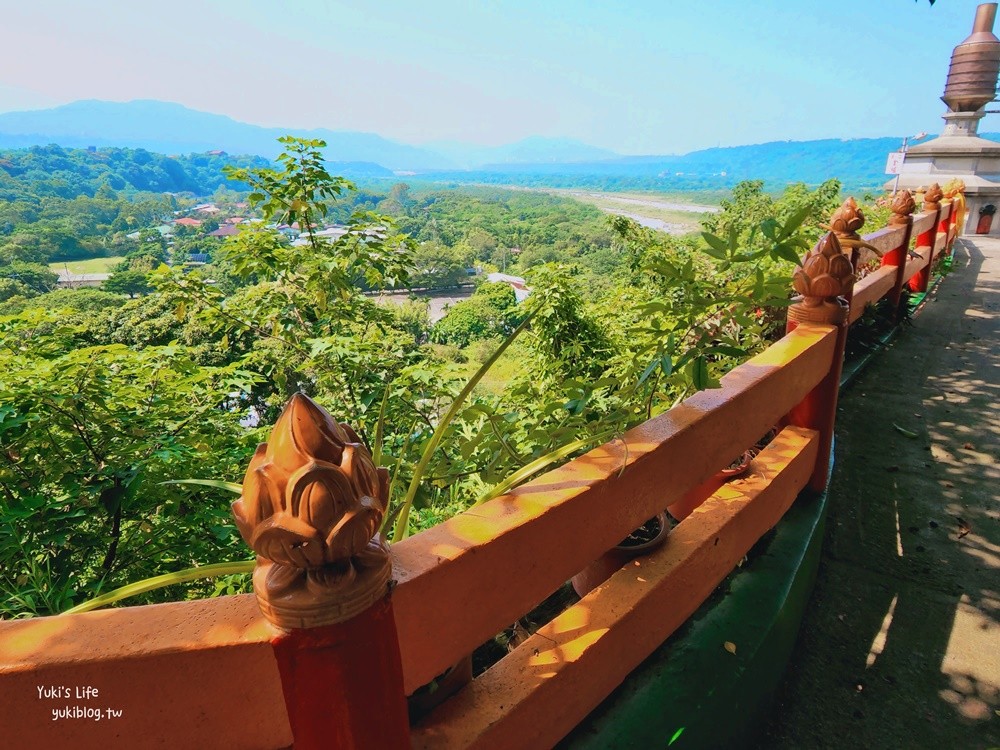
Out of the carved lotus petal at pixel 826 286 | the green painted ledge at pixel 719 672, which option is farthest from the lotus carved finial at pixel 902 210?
the green painted ledge at pixel 719 672

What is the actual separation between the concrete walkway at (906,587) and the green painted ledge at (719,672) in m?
0.15

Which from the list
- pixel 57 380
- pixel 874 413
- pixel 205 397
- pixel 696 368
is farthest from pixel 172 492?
pixel 874 413

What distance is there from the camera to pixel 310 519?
2.24ft

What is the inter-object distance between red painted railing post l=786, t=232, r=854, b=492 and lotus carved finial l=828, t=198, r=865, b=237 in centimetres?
105

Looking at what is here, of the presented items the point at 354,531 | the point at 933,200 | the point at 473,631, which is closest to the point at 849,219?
the point at 473,631

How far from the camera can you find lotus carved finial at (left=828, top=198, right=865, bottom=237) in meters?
3.23

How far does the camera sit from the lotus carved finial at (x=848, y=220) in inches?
127

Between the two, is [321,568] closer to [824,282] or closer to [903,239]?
[824,282]

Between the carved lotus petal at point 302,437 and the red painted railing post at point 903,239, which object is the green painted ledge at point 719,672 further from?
the red painted railing post at point 903,239

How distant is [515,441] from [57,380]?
6.49ft

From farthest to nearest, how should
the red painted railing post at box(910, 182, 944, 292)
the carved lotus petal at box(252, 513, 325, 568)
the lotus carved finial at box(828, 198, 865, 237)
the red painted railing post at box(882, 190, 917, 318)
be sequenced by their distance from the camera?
1. the red painted railing post at box(910, 182, 944, 292)
2. the red painted railing post at box(882, 190, 917, 318)
3. the lotus carved finial at box(828, 198, 865, 237)
4. the carved lotus petal at box(252, 513, 325, 568)

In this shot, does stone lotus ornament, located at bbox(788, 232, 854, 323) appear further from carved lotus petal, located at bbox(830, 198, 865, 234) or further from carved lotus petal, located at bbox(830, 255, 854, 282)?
carved lotus petal, located at bbox(830, 198, 865, 234)

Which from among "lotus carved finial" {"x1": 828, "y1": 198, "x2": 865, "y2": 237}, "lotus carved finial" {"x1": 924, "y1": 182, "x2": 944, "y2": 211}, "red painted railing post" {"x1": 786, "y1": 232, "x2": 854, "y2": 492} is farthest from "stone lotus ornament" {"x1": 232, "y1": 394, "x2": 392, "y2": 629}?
"lotus carved finial" {"x1": 924, "y1": 182, "x2": 944, "y2": 211}

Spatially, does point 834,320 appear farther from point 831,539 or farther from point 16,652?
point 16,652
